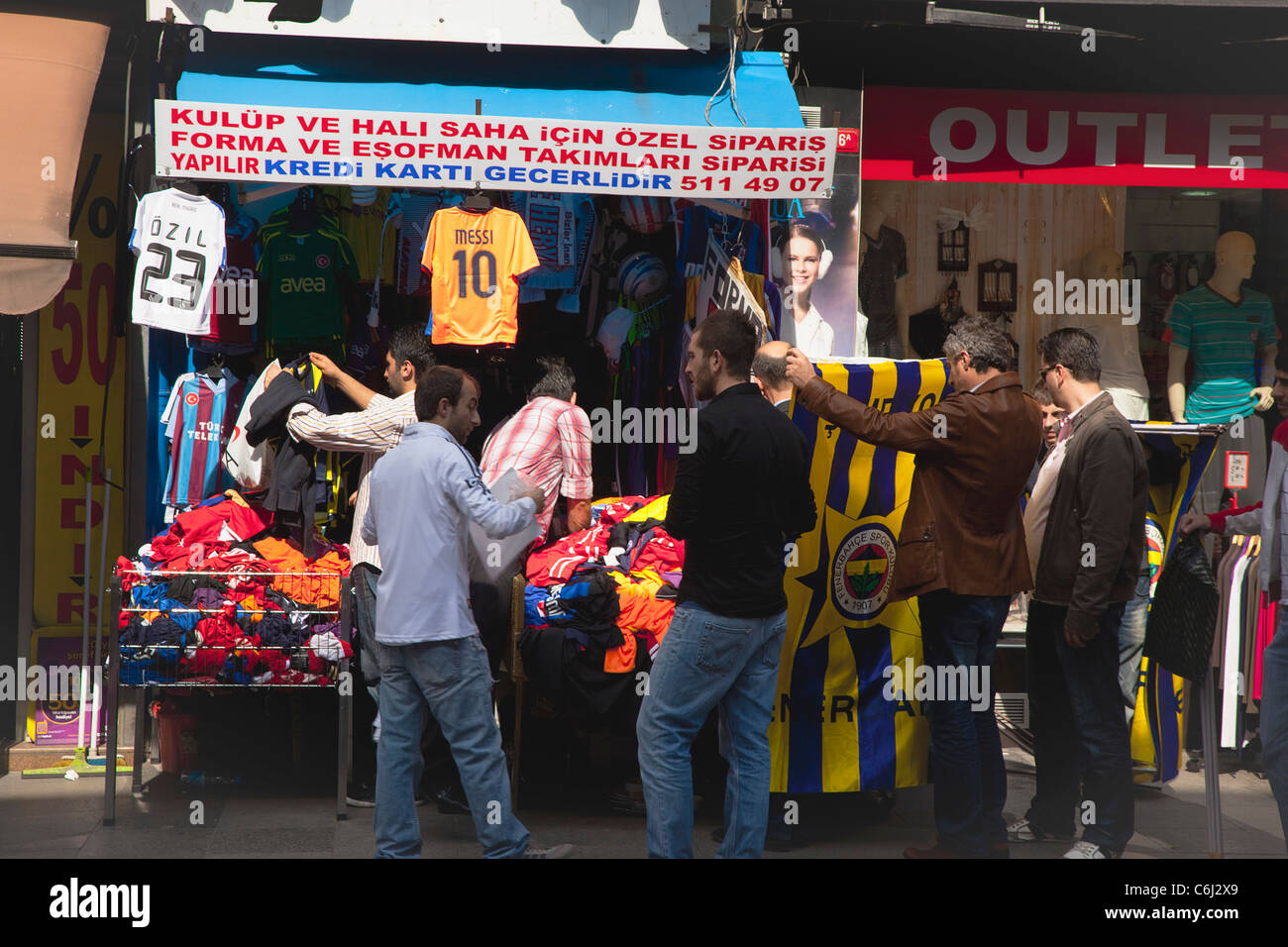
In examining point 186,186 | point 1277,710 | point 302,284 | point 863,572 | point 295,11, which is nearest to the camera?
point 1277,710

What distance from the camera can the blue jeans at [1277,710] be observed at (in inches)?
206

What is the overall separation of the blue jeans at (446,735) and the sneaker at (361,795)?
1.42 meters

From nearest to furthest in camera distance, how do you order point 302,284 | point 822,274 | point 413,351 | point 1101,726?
point 1101,726 < point 413,351 < point 302,284 < point 822,274

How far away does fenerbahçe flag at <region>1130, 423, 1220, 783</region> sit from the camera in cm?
678

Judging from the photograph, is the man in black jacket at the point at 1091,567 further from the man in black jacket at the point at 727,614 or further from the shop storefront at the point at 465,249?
the shop storefront at the point at 465,249

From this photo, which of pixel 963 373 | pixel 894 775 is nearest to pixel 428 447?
pixel 963 373

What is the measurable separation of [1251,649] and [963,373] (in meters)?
2.88

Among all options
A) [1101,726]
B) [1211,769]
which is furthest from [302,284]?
[1211,769]

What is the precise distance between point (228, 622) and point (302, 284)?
218 centimetres

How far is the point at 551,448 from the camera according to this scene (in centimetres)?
686

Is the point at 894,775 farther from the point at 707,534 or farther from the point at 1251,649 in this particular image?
the point at 1251,649

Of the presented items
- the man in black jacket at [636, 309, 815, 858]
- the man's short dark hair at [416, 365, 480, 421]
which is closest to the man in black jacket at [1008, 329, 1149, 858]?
the man in black jacket at [636, 309, 815, 858]

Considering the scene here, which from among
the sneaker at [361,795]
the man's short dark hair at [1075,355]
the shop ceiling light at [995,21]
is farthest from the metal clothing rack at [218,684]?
the shop ceiling light at [995,21]

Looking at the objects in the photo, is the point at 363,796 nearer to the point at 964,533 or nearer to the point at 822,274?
the point at 964,533
